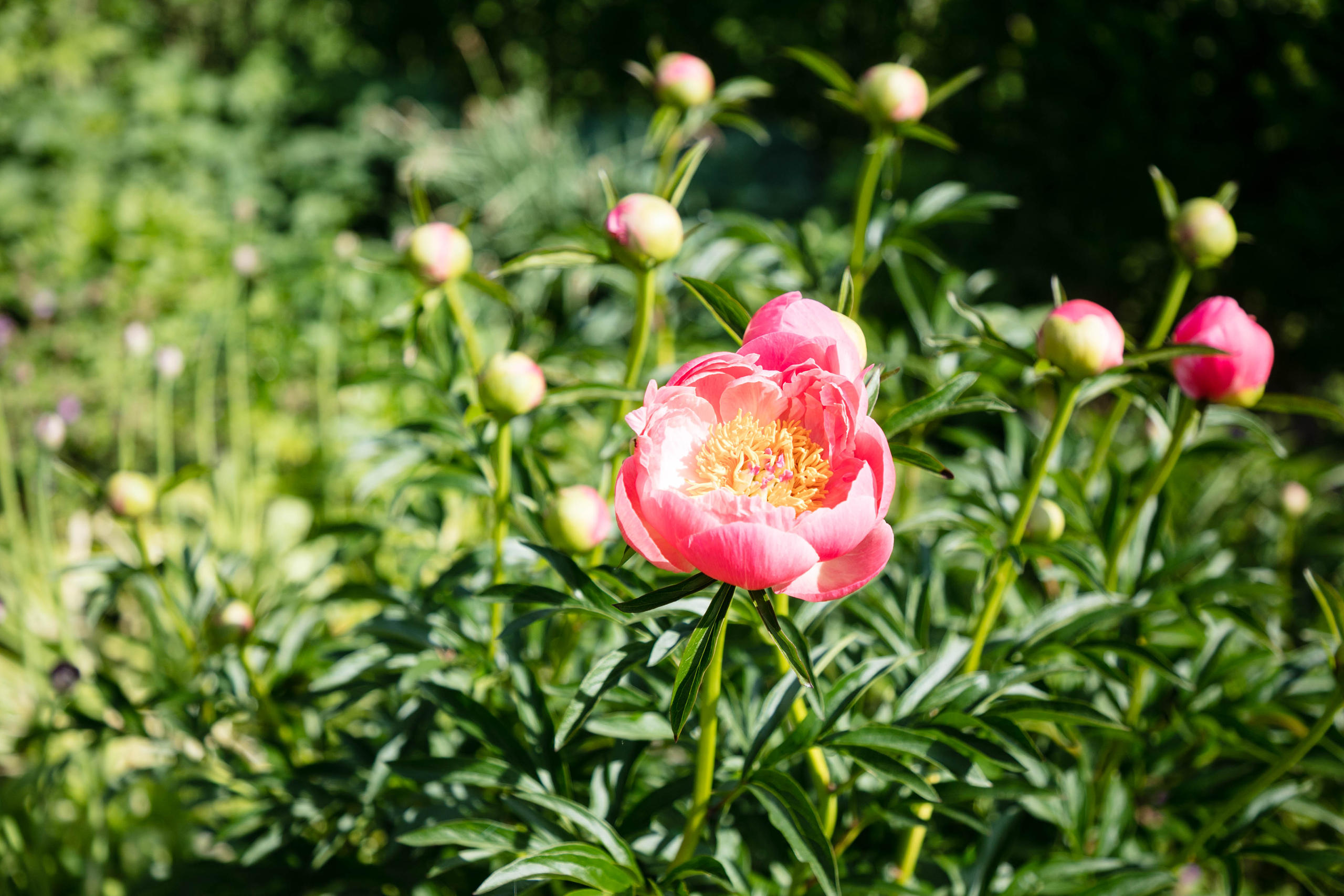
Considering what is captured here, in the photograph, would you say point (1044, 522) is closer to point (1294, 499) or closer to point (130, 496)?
point (1294, 499)

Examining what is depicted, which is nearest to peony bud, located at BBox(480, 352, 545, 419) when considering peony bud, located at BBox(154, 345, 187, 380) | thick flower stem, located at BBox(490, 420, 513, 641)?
thick flower stem, located at BBox(490, 420, 513, 641)

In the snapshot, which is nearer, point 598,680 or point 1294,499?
point 598,680

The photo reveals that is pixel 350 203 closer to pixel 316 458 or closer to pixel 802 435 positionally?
pixel 316 458

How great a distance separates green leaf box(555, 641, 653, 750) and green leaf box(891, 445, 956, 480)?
0.81ft

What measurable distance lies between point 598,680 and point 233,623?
575mm

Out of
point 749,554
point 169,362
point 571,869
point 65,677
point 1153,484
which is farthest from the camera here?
point 169,362

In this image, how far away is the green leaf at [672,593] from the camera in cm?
58

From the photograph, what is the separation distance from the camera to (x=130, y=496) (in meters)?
1.05

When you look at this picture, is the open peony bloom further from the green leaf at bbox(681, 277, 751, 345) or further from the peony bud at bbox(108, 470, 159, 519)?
the peony bud at bbox(108, 470, 159, 519)

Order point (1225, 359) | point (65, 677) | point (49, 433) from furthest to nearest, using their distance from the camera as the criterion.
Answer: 1. point (49, 433)
2. point (65, 677)
3. point (1225, 359)

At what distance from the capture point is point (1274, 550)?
62.5 inches

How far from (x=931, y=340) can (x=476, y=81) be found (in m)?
4.09

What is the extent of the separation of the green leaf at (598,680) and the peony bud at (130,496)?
2.18 feet

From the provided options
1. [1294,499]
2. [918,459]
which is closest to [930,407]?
[918,459]
